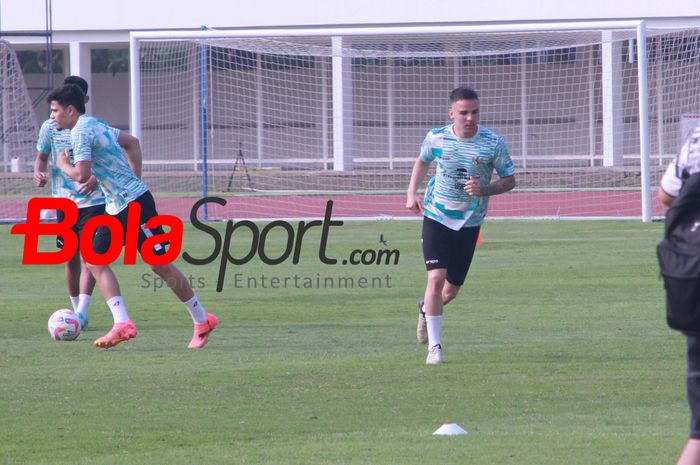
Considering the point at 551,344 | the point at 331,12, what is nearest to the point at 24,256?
the point at 551,344

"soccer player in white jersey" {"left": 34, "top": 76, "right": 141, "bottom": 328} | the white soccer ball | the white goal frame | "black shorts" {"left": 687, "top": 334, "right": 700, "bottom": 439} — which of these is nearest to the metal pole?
the white goal frame

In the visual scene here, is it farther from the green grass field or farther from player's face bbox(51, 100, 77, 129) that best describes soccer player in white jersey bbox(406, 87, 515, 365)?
player's face bbox(51, 100, 77, 129)

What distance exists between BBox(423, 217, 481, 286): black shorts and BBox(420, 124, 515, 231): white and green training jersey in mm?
53

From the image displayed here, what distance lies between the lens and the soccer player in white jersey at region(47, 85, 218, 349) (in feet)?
33.0

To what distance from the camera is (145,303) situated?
13328 mm

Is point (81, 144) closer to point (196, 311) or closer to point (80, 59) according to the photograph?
point (196, 311)

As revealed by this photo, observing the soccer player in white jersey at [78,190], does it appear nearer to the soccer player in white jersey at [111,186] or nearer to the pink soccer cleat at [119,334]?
the soccer player in white jersey at [111,186]

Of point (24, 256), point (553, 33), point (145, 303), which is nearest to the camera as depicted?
point (145, 303)

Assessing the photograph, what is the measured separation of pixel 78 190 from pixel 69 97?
2.70 ft

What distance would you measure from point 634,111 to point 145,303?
1694 cm

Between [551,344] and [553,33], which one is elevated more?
[553,33]

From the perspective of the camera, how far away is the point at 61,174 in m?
11.0

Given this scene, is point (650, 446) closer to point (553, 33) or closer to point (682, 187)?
point (682, 187)

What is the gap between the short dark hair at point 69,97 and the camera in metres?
10.2
